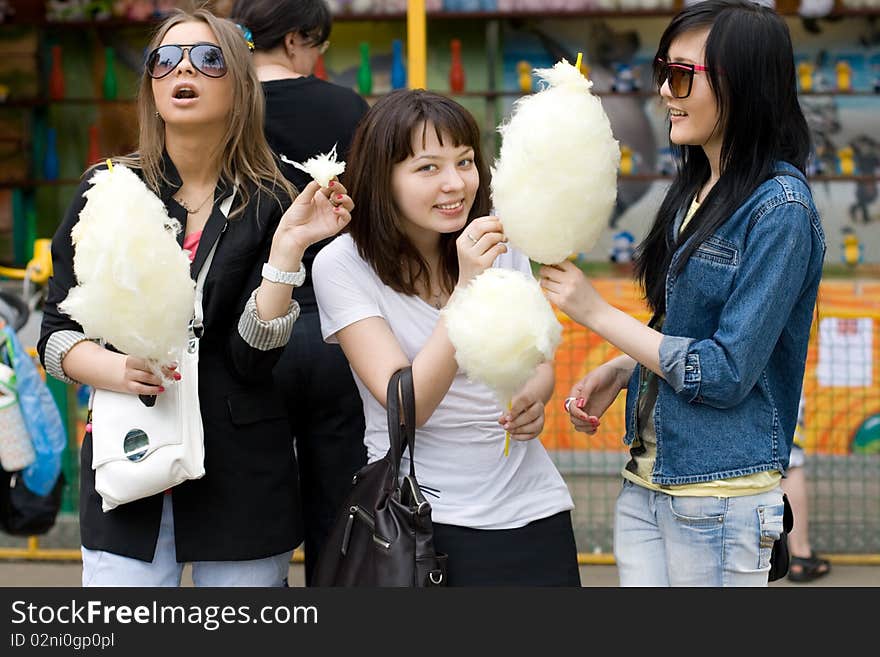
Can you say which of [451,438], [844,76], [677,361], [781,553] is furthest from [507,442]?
[844,76]

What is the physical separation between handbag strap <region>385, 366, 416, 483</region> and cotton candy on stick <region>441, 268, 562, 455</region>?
4.5 inches

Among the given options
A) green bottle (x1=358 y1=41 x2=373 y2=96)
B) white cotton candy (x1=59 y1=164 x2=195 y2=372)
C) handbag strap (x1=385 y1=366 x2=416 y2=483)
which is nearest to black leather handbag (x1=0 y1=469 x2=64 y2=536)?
white cotton candy (x1=59 y1=164 x2=195 y2=372)

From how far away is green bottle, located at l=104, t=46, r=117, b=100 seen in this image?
759cm

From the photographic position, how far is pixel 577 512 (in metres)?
5.04

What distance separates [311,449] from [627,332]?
39.5 inches

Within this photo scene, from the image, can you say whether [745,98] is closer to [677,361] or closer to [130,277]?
[677,361]

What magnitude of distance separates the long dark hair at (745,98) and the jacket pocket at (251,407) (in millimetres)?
899

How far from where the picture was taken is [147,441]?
223cm

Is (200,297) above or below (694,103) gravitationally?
below

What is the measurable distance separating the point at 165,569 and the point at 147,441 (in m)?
0.29

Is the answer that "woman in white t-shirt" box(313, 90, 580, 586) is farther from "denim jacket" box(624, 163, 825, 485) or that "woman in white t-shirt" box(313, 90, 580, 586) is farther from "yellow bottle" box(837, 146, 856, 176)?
"yellow bottle" box(837, 146, 856, 176)

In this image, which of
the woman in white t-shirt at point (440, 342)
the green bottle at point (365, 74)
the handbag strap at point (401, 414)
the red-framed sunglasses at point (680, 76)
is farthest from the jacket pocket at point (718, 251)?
the green bottle at point (365, 74)

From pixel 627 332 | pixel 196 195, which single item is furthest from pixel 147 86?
pixel 627 332

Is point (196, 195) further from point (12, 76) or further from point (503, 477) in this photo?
point (12, 76)
